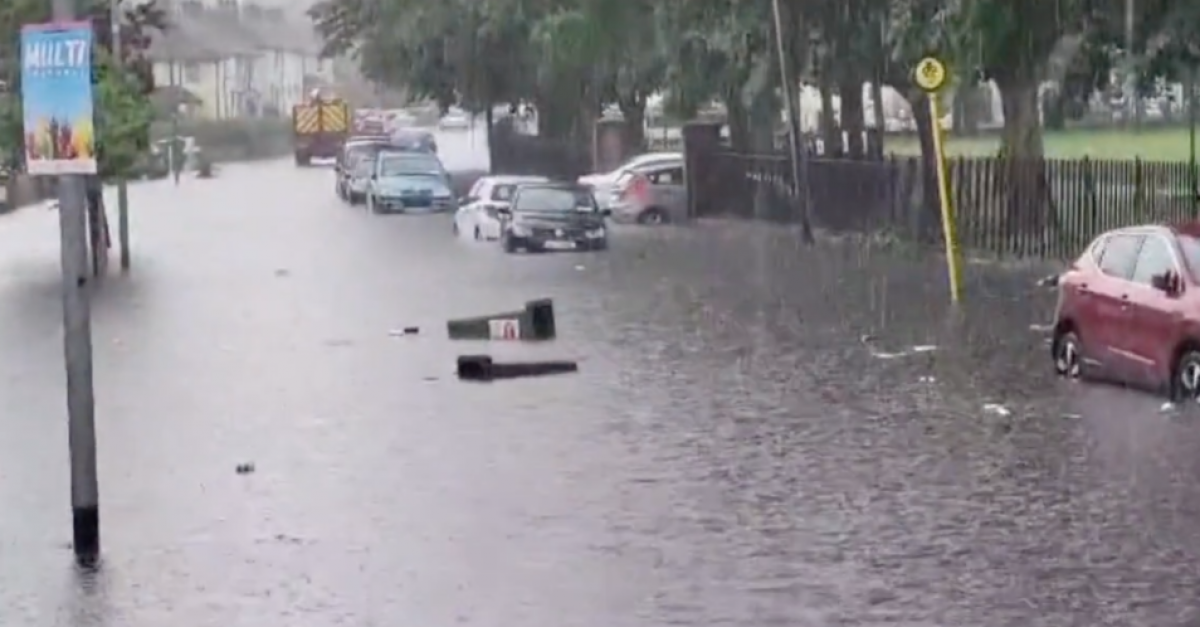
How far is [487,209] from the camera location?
2127 inches

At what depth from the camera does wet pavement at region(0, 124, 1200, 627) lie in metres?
12.9

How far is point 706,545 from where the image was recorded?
1441 centimetres

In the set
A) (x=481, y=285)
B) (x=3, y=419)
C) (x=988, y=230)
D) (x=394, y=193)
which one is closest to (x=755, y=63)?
(x=988, y=230)

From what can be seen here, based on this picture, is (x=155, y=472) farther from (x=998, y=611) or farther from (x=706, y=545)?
(x=998, y=611)

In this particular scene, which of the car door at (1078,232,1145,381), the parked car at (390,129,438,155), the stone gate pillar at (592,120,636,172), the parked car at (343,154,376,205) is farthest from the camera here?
the parked car at (390,129,438,155)

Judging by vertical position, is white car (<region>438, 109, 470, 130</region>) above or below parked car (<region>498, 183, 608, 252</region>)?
above

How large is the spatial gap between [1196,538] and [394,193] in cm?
5505

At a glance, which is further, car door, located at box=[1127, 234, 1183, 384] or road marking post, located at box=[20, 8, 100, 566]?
car door, located at box=[1127, 234, 1183, 384]

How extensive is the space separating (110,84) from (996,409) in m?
23.5

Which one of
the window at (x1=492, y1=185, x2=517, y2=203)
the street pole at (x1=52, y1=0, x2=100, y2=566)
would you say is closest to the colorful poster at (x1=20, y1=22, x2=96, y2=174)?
the street pole at (x1=52, y1=0, x2=100, y2=566)

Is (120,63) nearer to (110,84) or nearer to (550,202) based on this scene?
(110,84)

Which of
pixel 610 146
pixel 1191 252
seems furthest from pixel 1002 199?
pixel 610 146

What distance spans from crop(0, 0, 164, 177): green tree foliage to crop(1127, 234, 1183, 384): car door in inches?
859

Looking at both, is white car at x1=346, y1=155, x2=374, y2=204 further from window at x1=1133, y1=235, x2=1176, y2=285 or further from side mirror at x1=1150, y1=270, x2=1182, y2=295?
side mirror at x1=1150, y1=270, x2=1182, y2=295
